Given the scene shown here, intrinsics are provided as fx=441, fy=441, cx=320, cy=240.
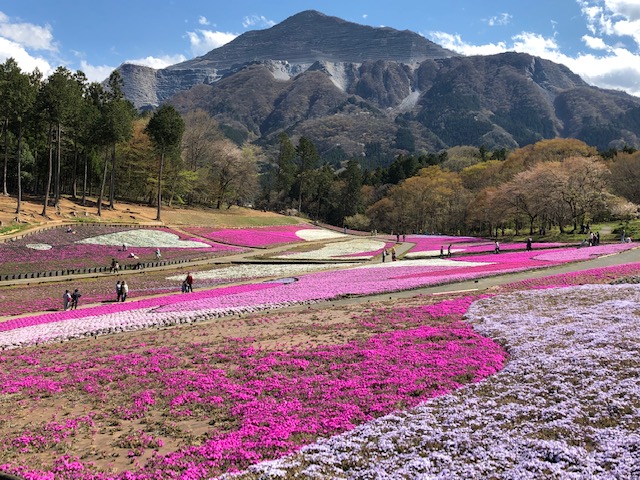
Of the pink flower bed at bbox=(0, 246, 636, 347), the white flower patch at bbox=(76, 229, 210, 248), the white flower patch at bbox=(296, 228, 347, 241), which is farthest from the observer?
the white flower patch at bbox=(296, 228, 347, 241)

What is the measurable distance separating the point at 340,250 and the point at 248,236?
15319mm

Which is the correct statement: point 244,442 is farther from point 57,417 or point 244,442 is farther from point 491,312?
point 491,312

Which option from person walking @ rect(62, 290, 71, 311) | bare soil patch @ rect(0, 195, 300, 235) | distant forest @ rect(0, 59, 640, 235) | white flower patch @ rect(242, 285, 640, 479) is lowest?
person walking @ rect(62, 290, 71, 311)

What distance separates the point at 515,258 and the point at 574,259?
5951 millimetres

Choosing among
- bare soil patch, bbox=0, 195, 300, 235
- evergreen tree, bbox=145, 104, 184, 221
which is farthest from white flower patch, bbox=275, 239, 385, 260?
evergreen tree, bbox=145, 104, 184, 221

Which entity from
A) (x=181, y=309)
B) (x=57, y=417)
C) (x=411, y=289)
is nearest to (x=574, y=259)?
(x=411, y=289)

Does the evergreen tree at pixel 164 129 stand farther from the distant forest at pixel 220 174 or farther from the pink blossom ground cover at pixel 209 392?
the pink blossom ground cover at pixel 209 392

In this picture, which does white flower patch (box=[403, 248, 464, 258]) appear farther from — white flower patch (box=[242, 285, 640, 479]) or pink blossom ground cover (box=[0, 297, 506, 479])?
white flower patch (box=[242, 285, 640, 479])

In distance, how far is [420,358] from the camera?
49.1 feet

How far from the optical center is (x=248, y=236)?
67625 millimetres

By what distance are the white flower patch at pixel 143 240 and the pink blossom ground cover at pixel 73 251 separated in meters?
0.46

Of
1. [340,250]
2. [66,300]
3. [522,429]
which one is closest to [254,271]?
[66,300]

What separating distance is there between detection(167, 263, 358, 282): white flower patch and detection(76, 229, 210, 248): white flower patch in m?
13.1

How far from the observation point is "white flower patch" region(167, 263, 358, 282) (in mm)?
40688
